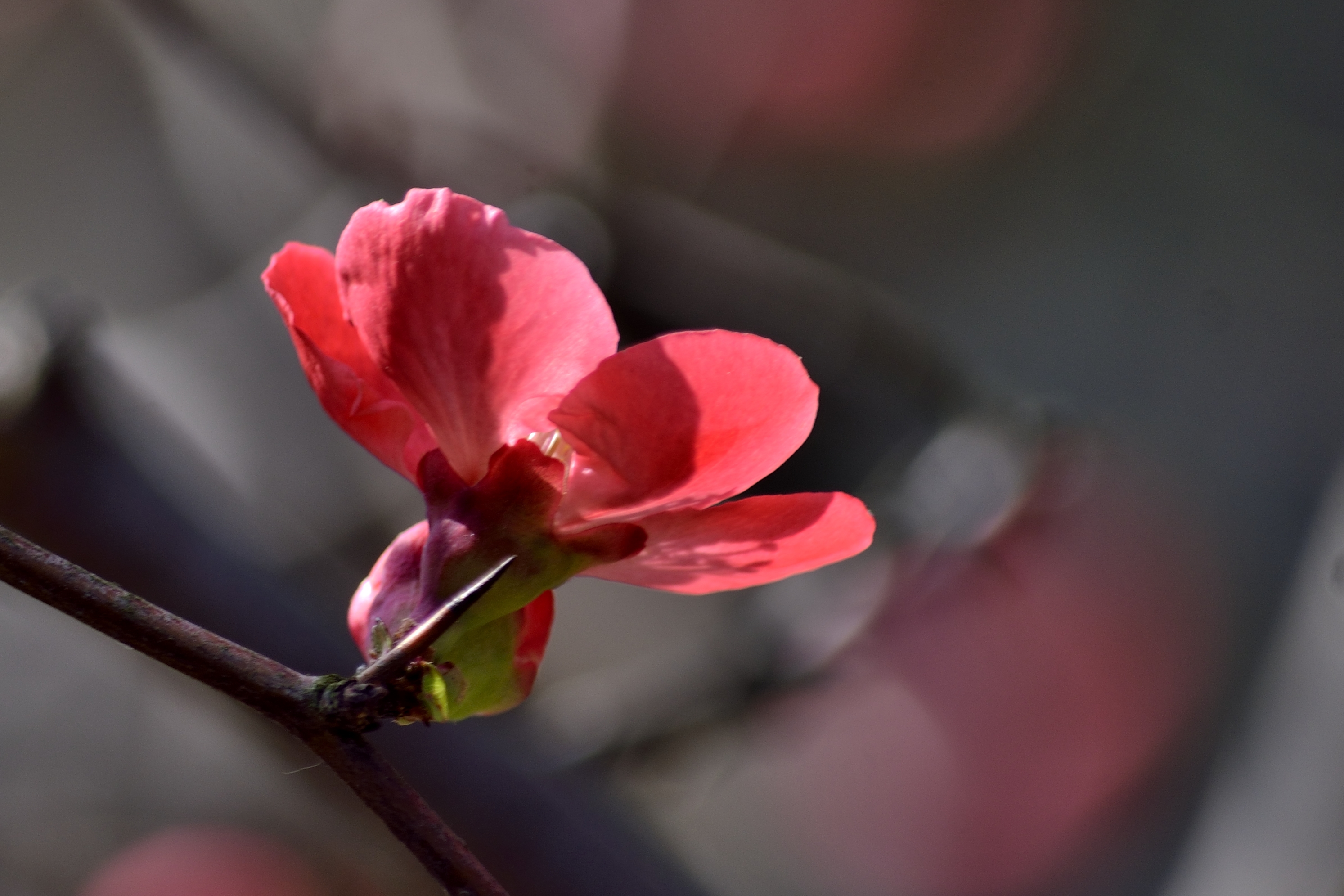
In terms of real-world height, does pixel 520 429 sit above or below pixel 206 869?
above

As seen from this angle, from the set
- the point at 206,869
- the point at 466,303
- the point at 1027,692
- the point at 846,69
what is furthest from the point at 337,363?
the point at 206,869

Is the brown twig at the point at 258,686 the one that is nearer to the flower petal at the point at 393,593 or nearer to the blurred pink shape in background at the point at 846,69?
the flower petal at the point at 393,593

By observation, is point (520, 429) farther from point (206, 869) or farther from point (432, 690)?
point (206, 869)

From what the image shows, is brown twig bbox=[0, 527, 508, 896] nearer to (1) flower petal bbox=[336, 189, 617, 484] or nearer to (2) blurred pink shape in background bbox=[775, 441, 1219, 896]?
(1) flower petal bbox=[336, 189, 617, 484]

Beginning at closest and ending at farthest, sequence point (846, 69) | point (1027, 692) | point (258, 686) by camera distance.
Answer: point (258, 686), point (1027, 692), point (846, 69)

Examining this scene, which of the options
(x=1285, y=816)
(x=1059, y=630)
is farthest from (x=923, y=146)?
(x=1285, y=816)

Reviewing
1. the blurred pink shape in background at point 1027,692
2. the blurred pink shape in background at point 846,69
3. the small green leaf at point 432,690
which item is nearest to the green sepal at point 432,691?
the small green leaf at point 432,690
